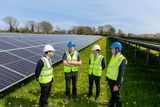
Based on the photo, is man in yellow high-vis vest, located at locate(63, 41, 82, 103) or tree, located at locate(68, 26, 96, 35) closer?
man in yellow high-vis vest, located at locate(63, 41, 82, 103)

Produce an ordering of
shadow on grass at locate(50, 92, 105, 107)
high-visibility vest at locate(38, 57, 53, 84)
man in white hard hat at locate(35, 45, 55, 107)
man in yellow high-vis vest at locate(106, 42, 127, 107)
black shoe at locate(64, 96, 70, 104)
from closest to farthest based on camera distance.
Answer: man in yellow high-vis vest at locate(106, 42, 127, 107)
man in white hard hat at locate(35, 45, 55, 107)
high-visibility vest at locate(38, 57, 53, 84)
shadow on grass at locate(50, 92, 105, 107)
black shoe at locate(64, 96, 70, 104)

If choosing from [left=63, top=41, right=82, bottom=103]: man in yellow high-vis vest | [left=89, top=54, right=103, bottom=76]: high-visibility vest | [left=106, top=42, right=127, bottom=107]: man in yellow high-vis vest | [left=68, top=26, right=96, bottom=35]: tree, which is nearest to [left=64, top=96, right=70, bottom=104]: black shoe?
[left=63, top=41, right=82, bottom=103]: man in yellow high-vis vest

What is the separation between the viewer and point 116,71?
7.64 m

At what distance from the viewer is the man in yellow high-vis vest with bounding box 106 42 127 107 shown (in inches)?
291

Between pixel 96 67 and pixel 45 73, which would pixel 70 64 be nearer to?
pixel 96 67

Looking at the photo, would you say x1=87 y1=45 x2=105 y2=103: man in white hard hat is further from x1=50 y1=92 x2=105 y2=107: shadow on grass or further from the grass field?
the grass field

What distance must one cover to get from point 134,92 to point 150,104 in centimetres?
154

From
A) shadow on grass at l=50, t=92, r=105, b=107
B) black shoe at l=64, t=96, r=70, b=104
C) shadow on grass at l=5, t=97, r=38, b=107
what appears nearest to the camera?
shadow on grass at l=5, t=97, r=38, b=107

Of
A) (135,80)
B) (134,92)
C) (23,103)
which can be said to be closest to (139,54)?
(135,80)

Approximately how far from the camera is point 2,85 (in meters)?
8.09

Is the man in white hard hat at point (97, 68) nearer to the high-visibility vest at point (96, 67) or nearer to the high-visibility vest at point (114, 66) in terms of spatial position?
the high-visibility vest at point (96, 67)

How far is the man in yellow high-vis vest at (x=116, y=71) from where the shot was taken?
24.3 ft

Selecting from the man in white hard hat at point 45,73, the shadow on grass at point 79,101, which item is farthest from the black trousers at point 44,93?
the shadow on grass at point 79,101

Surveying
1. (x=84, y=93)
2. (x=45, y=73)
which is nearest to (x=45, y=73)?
(x=45, y=73)
